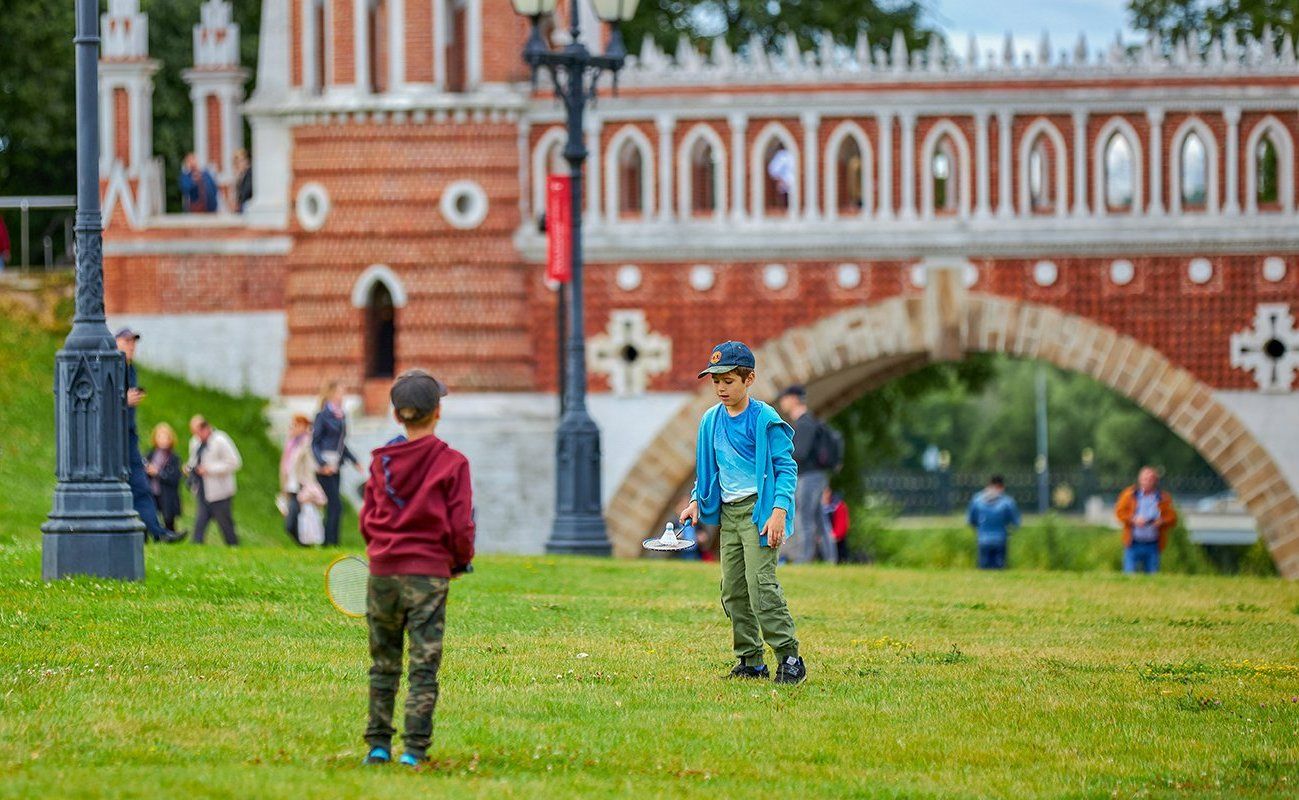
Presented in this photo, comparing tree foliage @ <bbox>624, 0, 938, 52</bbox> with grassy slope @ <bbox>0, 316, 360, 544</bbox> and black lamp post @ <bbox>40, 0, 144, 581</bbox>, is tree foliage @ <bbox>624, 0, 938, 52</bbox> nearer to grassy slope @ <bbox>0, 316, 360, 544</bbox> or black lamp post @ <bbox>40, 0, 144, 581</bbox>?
grassy slope @ <bbox>0, 316, 360, 544</bbox>

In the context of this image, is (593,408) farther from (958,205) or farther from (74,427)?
(74,427)

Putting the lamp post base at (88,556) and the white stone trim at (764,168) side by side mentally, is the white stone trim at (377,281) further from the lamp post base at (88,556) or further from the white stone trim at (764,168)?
the lamp post base at (88,556)

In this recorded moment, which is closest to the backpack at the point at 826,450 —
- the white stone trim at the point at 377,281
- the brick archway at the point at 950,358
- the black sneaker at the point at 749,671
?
the brick archway at the point at 950,358

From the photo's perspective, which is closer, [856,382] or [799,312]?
[799,312]

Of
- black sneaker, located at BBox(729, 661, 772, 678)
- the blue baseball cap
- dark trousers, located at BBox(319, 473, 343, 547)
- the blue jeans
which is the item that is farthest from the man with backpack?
the blue baseball cap

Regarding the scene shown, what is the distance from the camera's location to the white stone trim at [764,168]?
27.5 meters

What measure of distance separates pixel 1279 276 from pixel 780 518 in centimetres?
1749

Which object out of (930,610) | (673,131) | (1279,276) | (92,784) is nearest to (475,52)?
(673,131)

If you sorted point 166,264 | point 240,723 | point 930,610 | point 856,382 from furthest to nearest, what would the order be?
point 856,382, point 166,264, point 930,610, point 240,723

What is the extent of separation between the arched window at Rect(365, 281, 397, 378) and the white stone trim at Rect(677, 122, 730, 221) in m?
3.66

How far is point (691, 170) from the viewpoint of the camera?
27906 millimetres

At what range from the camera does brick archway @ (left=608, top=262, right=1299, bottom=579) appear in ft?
87.8

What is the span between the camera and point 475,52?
27.5 metres

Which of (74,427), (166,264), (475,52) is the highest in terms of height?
(475,52)
